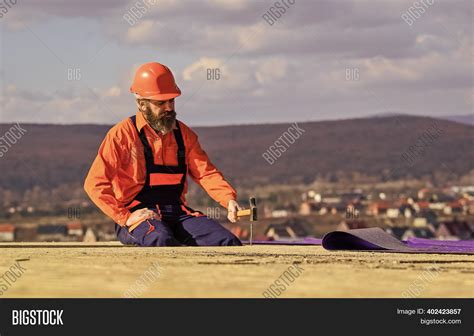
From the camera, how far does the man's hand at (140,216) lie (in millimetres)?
11297

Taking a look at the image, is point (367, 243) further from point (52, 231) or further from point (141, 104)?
point (52, 231)

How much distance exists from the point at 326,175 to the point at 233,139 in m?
18.4

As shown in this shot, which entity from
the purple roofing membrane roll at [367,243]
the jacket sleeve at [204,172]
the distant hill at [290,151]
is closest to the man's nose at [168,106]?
the jacket sleeve at [204,172]

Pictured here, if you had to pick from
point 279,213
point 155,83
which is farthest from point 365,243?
point 279,213

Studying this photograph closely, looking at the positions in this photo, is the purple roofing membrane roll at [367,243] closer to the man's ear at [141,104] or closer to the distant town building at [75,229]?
the man's ear at [141,104]

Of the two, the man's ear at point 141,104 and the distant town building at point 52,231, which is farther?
the distant town building at point 52,231

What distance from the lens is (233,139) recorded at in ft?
513

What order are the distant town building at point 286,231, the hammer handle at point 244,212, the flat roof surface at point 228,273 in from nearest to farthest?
the flat roof surface at point 228,273 < the hammer handle at point 244,212 < the distant town building at point 286,231

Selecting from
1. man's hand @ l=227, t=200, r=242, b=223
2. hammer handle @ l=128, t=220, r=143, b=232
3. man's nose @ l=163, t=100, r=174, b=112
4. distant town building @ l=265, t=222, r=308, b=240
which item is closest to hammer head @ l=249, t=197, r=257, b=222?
man's hand @ l=227, t=200, r=242, b=223

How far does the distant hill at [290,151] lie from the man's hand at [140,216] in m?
119

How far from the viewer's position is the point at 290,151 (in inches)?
5856
